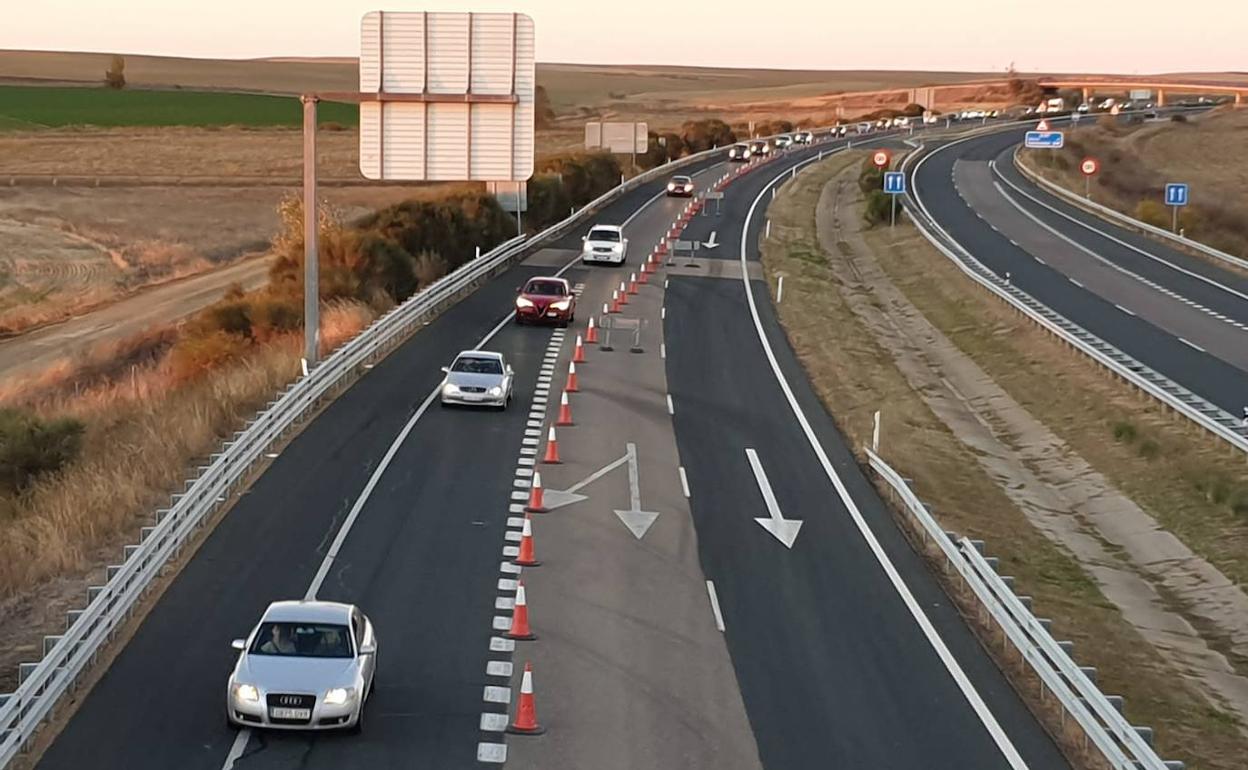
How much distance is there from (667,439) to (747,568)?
8552 mm

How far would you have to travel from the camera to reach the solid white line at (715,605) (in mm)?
19562

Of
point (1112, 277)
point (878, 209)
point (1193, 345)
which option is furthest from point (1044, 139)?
point (1193, 345)

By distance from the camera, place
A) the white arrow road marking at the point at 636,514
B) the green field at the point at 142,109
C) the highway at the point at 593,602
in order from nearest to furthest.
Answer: the highway at the point at 593,602 → the white arrow road marking at the point at 636,514 → the green field at the point at 142,109

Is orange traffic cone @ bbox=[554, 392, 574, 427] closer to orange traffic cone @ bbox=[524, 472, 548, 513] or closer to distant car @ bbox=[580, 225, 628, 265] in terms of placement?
orange traffic cone @ bbox=[524, 472, 548, 513]

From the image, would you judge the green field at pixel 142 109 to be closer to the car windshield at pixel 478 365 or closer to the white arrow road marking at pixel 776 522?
the car windshield at pixel 478 365

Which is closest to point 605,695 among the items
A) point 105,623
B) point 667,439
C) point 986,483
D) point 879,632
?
point 879,632

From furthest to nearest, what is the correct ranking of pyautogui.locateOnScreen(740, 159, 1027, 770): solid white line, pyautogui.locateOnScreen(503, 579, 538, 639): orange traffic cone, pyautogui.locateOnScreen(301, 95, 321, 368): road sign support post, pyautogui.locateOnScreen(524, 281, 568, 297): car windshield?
pyautogui.locateOnScreen(524, 281, 568, 297): car windshield
pyautogui.locateOnScreen(301, 95, 321, 368): road sign support post
pyautogui.locateOnScreen(503, 579, 538, 639): orange traffic cone
pyautogui.locateOnScreen(740, 159, 1027, 770): solid white line

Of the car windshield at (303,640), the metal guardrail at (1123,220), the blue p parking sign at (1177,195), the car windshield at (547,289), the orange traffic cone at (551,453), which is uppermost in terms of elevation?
the blue p parking sign at (1177,195)

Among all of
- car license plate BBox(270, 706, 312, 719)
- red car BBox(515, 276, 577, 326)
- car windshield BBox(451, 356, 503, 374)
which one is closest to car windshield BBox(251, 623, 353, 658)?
car license plate BBox(270, 706, 312, 719)

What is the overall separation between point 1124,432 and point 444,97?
53.0 ft

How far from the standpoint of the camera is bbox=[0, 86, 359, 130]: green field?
146125 millimetres

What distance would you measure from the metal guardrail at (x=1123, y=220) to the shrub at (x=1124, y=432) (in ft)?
87.4

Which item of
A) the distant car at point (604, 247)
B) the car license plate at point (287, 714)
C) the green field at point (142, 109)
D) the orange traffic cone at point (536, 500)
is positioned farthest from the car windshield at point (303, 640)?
the green field at point (142, 109)

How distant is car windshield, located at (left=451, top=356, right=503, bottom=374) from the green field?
11291cm
